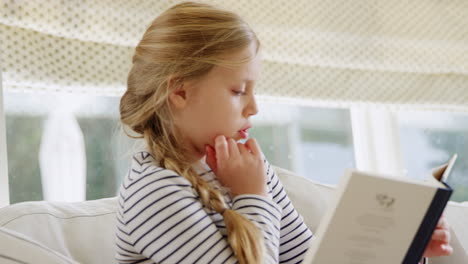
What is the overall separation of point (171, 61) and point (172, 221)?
12.7 inches

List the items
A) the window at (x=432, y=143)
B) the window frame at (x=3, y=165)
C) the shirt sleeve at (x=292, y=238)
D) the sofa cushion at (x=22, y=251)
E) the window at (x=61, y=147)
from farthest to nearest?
1. the window at (x=432, y=143)
2. the window at (x=61, y=147)
3. the window frame at (x=3, y=165)
4. the shirt sleeve at (x=292, y=238)
5. the sofa cushion at (x=22, y=251)

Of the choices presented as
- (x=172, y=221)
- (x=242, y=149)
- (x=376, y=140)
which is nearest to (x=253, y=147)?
(x=242, y=149)

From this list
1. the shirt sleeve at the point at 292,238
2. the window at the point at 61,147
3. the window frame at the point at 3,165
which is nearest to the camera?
the shirt sleeve at the point at 292,238

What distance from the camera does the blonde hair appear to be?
43.8 inches

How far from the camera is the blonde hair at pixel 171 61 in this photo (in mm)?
1111

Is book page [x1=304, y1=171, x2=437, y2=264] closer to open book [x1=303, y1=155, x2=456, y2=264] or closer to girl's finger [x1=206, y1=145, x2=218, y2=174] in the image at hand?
open book [x1=303, y1=155, x2=456, y2=264]

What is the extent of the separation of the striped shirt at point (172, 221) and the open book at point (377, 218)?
0.19 metres

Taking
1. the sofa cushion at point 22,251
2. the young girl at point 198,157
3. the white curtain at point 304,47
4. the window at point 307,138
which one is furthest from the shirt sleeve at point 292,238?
the window at point 307,138

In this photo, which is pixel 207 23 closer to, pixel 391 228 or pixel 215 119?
pixel 215 119

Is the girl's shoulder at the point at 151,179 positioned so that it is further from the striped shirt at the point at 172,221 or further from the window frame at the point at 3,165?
the window frame at the point at 3,165

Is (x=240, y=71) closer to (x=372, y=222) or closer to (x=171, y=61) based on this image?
(x=171, y=61)

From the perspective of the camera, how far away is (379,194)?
0.80 metres

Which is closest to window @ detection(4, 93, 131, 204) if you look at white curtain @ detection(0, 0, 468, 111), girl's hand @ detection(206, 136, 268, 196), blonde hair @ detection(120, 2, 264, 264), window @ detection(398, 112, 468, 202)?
white curtain @ detection(0, 0, 468, 111)

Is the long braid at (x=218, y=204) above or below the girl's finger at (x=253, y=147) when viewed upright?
below
